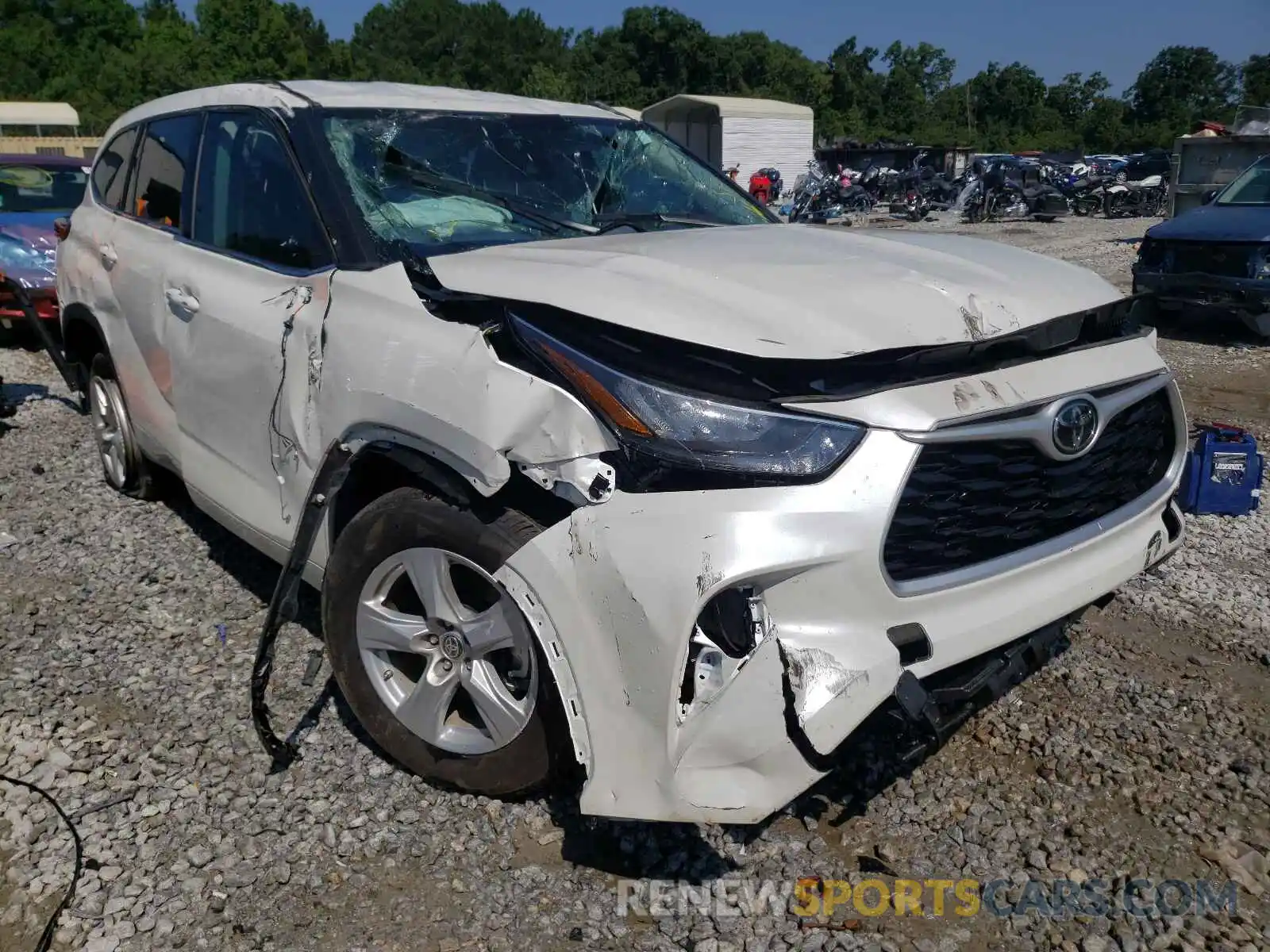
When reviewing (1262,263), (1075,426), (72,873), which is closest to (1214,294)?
(1262,263)

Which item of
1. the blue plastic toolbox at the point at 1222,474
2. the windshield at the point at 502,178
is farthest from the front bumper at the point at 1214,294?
the windshield at the point at 502,178

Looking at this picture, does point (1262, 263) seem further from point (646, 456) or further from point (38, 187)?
point (38, 187)

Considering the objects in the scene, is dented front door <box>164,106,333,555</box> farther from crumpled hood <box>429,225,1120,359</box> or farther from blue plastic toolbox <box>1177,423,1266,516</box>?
blue plastic toolbox <box>1177,423,1266,516</box>

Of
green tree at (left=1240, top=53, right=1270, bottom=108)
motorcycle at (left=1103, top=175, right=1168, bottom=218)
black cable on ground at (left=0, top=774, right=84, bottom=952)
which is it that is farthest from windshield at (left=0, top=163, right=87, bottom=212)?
green tree at (left=1240, top=53, right=1270, bottom=108)

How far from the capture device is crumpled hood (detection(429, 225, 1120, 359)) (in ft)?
7.14

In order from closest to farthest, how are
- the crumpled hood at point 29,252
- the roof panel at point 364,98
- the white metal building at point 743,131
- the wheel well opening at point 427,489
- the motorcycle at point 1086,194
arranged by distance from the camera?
the wheel well opening at point 427,489 → the roof panel at point 364,98 → the crumpled hood at point 29,252 → the motorcycle at point 1086,194 → the white metal building at point 743,131

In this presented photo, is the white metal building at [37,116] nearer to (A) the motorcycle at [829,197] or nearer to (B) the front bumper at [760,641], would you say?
(A) the motorcycle at [829,197]

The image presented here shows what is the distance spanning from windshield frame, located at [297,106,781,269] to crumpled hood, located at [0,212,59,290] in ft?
20.4

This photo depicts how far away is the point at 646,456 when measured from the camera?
2.08 m

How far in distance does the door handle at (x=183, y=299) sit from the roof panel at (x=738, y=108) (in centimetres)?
2923

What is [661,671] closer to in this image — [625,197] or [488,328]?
[488,328]

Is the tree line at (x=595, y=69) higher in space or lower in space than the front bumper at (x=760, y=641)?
higher

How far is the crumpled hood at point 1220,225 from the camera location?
9023 mm

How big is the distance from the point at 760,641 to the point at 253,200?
235cm
